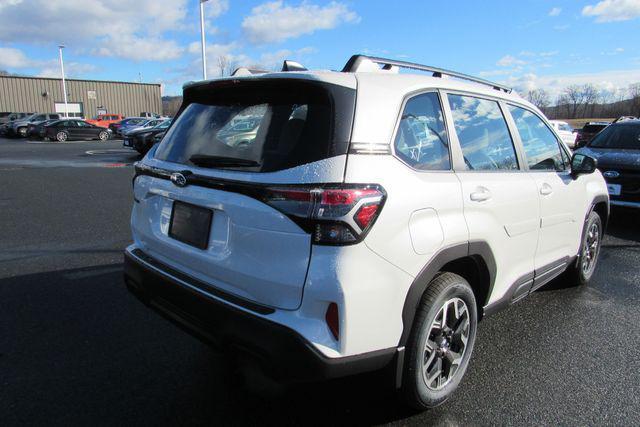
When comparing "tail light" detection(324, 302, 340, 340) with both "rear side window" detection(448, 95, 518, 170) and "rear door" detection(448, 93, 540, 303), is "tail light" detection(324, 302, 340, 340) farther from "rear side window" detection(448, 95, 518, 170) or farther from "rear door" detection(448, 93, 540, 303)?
"rear side window" detection(448, 95, 518, 170)

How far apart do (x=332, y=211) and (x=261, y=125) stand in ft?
2.27

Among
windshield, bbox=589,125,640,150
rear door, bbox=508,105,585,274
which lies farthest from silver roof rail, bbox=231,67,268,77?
windshield, bbox=589,125,640,150

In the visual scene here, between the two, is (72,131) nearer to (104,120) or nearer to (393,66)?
(104,120)

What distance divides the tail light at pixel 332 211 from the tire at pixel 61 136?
3343 cm

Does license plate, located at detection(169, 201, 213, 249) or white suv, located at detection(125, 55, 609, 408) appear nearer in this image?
white suv, located at detection(125, 55, 609, 408)

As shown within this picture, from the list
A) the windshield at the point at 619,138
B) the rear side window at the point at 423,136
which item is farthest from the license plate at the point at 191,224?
the windshield at the point at 619,138

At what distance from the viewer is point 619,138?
806 centimetres

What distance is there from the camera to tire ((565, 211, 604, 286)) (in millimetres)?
4395

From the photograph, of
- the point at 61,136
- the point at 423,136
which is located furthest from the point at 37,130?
the point at 423,136

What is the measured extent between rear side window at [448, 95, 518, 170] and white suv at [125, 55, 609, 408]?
0.01 m

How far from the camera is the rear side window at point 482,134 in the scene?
9.29 feet

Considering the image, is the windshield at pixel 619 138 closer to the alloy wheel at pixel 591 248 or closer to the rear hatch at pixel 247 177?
the alloy wheel at pixel 591 248

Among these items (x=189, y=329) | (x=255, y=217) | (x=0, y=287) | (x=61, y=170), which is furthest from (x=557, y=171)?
(x=61, y=170)

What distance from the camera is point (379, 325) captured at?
2145mm
